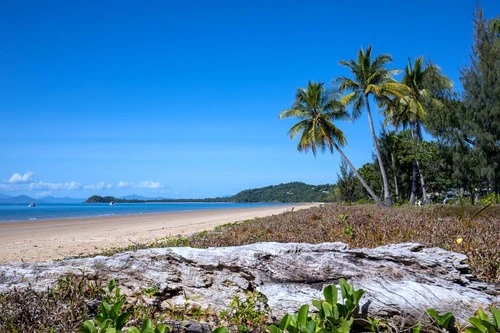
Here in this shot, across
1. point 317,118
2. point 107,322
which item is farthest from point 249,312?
point 317,118

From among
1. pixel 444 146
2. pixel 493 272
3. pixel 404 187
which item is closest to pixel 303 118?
pixel 444 146

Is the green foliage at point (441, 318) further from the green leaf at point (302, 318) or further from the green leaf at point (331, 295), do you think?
the green leaf at point (302, 318)

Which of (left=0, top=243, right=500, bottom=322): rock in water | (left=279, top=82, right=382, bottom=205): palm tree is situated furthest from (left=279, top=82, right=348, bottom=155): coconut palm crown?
(left=0, top=243, right=500, bottom=322): rock in water

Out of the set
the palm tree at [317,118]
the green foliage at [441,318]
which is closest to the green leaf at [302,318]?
the green foliage at [441,318]

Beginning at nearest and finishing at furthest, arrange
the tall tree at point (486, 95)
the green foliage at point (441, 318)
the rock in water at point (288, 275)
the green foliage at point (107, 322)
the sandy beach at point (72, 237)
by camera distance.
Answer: the green foliage at point (107, 322) → the green foliage at point (441, 318) → the rock in water at point (288, 275) → the sandy beach at point (72, 237) → the tall tree at point (486, 95)

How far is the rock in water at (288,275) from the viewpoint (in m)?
2.92

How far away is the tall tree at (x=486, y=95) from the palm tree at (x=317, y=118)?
11.3 meters

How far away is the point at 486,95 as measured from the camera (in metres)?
20.4

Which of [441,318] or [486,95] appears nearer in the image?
[441,318]

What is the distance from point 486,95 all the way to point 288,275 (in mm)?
21836

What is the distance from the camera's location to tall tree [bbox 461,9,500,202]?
20.2 m

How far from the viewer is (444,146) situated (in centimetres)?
2323

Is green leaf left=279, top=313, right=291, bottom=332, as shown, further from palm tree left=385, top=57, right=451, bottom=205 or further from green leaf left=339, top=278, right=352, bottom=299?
palm tree left=385, top=57, right=451, bottom=205

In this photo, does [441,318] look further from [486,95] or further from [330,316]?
[486,95]
